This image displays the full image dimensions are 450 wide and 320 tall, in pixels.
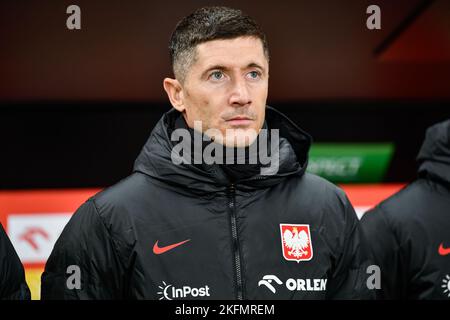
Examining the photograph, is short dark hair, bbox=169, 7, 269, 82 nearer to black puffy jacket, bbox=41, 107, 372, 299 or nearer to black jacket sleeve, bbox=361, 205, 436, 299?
black puffy jacket, bbox=41, 107, 372, 299

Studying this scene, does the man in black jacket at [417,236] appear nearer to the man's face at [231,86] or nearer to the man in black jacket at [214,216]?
the man in black jacket at [214,216]

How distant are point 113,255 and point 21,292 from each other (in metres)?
0.31

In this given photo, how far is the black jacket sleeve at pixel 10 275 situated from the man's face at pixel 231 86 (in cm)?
66

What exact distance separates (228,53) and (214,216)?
46cm

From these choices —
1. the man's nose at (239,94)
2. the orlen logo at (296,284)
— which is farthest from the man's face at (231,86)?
the orlen logo at (296,284)

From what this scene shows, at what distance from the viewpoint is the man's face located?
2.21 m

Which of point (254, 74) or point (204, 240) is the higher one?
point (254, 74)

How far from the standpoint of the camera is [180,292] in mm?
2154

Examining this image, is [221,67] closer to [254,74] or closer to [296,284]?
[254,74]

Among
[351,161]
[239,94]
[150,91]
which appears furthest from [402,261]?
[150,91]

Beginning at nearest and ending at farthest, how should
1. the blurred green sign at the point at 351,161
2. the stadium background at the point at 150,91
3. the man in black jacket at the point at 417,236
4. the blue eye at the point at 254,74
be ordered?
the blue eye at the point at 254,74 → the man in black jacket at the point at 417,236 → the stadium background at the point at 150,91 → the blurred green sign at the point at 351,161

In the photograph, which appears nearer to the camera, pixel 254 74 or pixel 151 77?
pixel 254 74

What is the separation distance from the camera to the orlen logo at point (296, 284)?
2.18m
